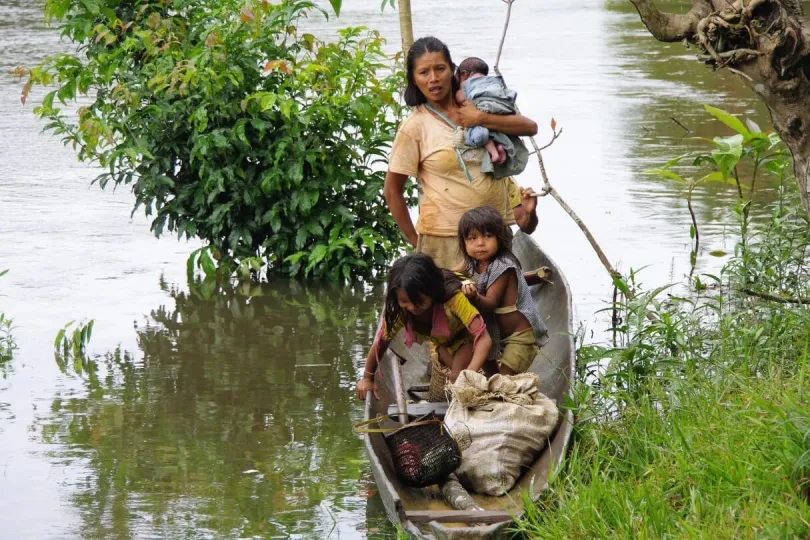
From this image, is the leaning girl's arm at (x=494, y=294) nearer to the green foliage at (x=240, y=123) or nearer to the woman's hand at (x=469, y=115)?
the woman's hand at (x=469, y=115)

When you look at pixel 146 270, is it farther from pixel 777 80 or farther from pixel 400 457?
pixel 777 80

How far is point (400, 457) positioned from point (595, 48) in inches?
600

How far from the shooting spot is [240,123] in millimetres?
7555

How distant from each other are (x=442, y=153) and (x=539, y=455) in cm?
142

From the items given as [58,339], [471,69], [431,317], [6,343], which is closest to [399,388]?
[431,317]

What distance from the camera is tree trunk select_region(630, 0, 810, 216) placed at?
4.69 metres

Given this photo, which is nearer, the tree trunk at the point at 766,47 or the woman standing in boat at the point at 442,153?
the tree trunk at the point at 766,47

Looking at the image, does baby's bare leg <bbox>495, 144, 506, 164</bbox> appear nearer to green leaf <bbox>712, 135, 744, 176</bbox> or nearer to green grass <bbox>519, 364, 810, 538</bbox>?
green grass <bbox>519, 364, 810, 538</bbox>

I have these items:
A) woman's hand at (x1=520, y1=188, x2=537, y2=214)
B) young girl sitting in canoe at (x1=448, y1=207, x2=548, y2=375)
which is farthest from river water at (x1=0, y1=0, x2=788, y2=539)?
woman's hand at (x1=520, y1=188, x2=537, y2=214)

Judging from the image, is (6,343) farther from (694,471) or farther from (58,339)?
(694,471)

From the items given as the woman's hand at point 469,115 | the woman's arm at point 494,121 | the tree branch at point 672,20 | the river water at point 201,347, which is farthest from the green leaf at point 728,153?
the woman's hand at point 469,115

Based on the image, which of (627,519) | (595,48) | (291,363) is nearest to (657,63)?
(595,48)

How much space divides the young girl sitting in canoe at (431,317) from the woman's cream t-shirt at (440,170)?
48 centimetres

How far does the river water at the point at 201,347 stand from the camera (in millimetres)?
5055
